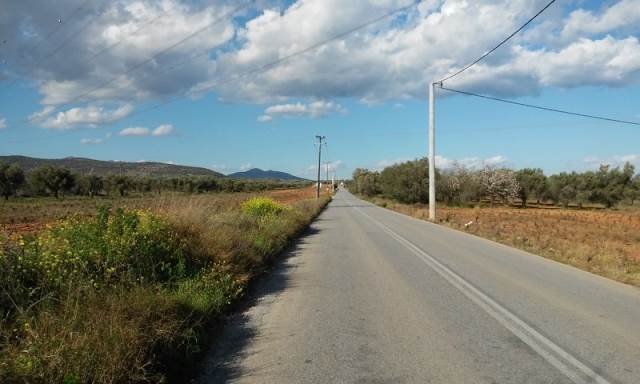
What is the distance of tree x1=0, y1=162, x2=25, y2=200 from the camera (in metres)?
74.7

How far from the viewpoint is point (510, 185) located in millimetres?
88000

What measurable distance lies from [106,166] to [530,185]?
277 ft

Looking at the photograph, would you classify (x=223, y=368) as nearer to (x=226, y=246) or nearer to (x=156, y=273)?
(x=156, y=273)

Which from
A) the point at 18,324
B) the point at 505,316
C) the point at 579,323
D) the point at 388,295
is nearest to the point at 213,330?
the point at 18,324

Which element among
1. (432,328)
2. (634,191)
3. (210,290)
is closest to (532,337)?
(432,328)

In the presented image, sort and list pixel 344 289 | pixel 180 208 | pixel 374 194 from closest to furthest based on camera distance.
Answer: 1. pixel 344 289
2. pixel 180 208
3. pixel 374 194

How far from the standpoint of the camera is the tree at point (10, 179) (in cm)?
7469

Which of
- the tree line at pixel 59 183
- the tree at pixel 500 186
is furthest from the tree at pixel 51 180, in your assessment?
the tree at pixel 500 186

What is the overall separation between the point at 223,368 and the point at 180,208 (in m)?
6.54

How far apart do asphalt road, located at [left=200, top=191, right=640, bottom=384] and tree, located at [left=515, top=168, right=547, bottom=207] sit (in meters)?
86.0

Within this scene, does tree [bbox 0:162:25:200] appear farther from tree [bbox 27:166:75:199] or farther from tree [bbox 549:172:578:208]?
tree [bbox 549:172:578:208]

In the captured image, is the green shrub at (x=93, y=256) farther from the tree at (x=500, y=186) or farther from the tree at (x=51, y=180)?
the tree at (x=500, y=186)

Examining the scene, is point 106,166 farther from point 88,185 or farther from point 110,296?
point 110,296

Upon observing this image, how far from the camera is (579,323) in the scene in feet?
23.0
